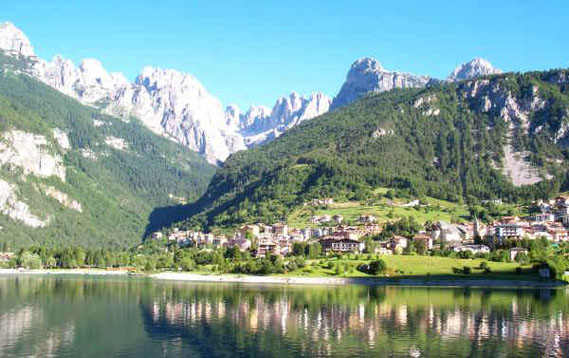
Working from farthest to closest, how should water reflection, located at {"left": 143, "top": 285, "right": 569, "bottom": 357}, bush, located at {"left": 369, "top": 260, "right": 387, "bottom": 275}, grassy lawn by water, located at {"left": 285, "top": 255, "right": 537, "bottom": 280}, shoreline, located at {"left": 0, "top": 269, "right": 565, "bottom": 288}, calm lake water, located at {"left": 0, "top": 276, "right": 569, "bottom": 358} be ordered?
1. bush, located at {"left": 369, "top": 260, "right": 387, "bottom": 275}
2. grassy lawn by water, located at {"left": 285, "top": 255, "right": 537, "bottom": 280}
3. shoreline, located at {"left": 0, "top": 269, "right": 565, "bottom": 288}
4. water reflection, located at {"left": 143, "top": 285, "right": 569, "bottom": 357}
5. calm lake water, located at {"left": 0, "top": 276, "right": 569, "bottom": 358}

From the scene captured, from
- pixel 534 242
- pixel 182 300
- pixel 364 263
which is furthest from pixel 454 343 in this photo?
pixel 534 242

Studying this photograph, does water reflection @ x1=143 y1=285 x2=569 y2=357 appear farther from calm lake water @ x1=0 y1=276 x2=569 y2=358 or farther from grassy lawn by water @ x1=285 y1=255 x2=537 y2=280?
grassy lawn by water @ x1=285 y1=255 x2=537 y2=280

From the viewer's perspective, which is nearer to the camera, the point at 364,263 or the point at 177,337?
the point at 177,337

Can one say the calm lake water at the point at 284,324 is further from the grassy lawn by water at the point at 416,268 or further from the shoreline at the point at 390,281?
the grassy lawn by water at the point at 416,268

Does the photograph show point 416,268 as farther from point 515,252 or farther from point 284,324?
point 284,324

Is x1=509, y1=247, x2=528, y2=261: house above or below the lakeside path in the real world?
above

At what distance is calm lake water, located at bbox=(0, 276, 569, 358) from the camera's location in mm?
69188

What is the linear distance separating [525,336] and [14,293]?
96959 mm

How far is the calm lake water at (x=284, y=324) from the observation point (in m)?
69.2

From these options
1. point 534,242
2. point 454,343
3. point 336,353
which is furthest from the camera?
point 534,242

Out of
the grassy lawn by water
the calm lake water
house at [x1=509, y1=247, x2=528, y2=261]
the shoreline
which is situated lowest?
the calm lake water

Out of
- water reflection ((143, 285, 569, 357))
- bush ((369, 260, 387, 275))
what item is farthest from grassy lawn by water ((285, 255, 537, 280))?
water reflection ((143, 285, 569, 357))

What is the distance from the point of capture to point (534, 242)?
630 ft

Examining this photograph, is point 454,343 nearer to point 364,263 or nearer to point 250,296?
point 250,296
